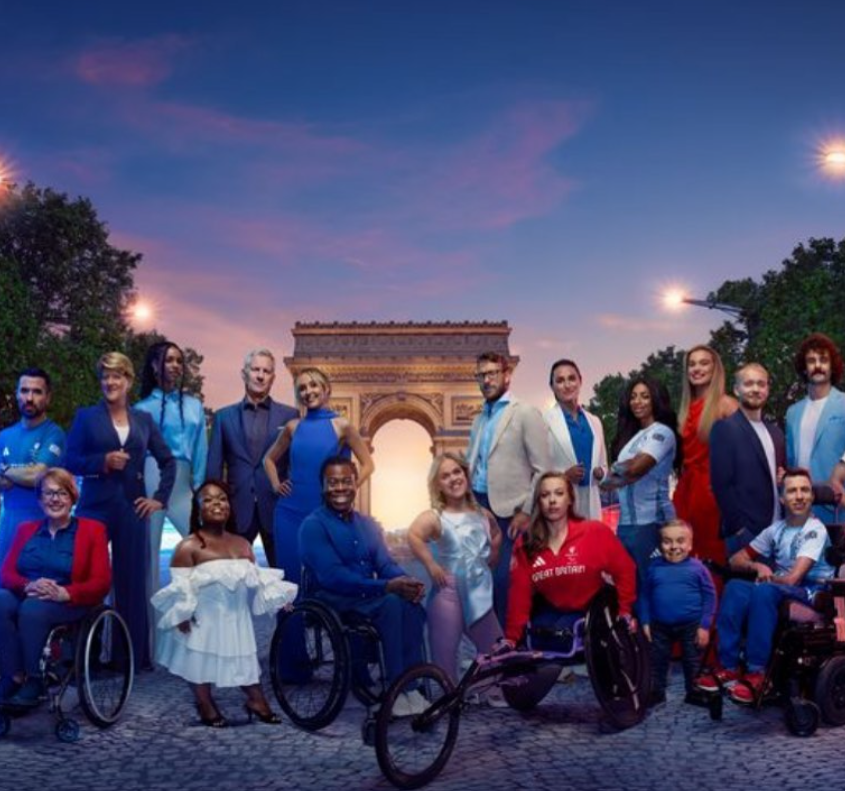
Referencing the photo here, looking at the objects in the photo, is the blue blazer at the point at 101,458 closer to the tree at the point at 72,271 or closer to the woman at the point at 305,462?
the woman at the point at 305,462

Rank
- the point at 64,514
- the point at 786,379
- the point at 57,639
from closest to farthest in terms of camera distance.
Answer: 1. the point at 57,639
2. the point at 64,514
3. the point at 786,379

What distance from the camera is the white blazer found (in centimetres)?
869

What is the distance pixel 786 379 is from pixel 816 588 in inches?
951

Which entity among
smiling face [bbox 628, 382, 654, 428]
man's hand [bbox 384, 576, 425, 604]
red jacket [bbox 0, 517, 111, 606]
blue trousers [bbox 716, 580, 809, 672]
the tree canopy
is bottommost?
blue trousers [bbox 716, 580, 809, 672]

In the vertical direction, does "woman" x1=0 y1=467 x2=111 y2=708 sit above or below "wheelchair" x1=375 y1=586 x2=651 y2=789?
above

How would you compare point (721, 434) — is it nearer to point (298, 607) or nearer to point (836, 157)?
point (298, 607)

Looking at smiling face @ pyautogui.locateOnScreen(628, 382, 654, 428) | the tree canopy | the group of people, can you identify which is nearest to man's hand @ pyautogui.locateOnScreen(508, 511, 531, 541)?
the group of people

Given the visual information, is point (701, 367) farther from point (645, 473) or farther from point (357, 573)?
point (357, 573)

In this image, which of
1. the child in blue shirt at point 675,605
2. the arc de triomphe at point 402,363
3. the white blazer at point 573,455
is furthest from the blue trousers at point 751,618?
the arc de triomphe at point 402,363

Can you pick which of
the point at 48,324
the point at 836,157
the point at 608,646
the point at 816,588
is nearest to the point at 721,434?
the point at 816,588

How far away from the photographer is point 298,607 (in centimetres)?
689

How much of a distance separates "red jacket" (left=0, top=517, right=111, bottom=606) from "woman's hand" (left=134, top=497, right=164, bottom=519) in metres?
0.98

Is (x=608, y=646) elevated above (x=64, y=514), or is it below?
below

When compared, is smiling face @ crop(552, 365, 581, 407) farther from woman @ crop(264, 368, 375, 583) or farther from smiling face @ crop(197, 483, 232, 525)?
smiling face @ crop(197, 483, 232, 525)
